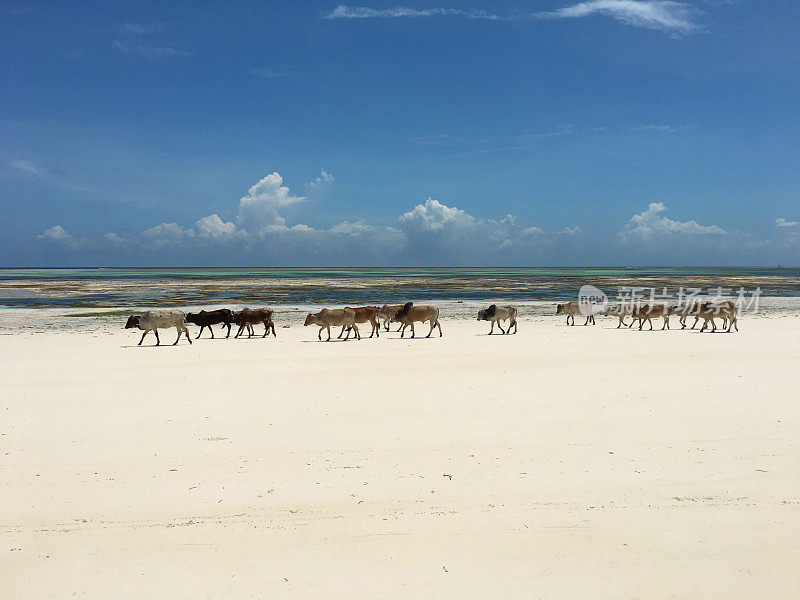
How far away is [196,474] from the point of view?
20.4 feet

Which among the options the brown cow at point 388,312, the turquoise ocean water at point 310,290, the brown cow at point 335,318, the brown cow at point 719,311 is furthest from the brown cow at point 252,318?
the turquoise ocean water at point 310,290

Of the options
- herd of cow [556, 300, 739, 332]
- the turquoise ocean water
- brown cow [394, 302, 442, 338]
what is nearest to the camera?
brown cow [394, 302, 442, 338]

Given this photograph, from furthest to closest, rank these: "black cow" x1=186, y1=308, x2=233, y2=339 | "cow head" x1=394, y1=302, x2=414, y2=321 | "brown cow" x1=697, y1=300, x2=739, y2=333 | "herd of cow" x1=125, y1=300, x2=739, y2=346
Result: "brown cow" x1=697, y1=300, x2=739, y2=333 < "black cow" x1=186, y1=308, x2=233, y2=339 < "cow head" x1=394, y1=302, x2=414, y2=321 < "herd of cow" x1=125, y1=300, x2=739, y2=346

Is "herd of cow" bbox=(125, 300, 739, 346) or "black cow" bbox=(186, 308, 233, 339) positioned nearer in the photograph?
"herd of cow" bbox=(125, 300, 739, 346)

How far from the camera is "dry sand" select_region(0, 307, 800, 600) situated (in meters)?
4.31

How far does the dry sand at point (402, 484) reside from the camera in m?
4.31

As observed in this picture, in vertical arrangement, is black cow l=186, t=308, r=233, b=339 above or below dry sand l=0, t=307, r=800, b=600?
above

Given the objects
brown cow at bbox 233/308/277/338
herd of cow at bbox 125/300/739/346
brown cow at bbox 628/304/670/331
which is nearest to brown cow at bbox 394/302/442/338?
herd of cow at bbox 125/300/739/346

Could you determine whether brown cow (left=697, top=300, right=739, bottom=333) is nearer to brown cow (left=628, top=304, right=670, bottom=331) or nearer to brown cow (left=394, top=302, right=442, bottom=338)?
brown cow (left=628, top=304, right=670, bottom=331)

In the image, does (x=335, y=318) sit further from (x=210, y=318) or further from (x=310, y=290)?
(x=310, y=290)

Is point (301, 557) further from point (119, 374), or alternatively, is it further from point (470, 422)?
point (119, 374)

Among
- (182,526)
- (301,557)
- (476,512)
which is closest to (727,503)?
(476,512)

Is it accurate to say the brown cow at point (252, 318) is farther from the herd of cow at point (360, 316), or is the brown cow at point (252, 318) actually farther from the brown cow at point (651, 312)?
the brown cow at point (651, 312)

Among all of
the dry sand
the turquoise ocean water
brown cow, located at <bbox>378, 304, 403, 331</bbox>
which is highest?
brown cow, located at <bbox>378, 304, 403, 331</bbox>
